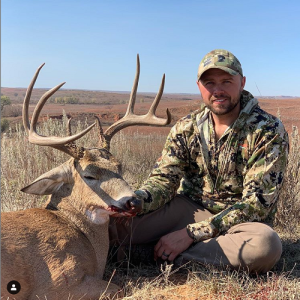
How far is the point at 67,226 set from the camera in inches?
141

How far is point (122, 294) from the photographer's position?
11.4ft

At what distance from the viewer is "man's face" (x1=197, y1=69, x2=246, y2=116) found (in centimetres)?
412

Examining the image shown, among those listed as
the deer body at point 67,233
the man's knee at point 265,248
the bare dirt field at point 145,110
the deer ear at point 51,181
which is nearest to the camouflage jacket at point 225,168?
the man's knee at point 265,248

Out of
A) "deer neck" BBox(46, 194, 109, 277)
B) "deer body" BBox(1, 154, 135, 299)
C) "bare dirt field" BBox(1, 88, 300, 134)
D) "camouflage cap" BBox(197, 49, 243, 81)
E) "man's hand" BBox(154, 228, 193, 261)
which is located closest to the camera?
"deer body" BBox(1, 154, 135, 299)

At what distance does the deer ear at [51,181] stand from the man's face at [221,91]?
A: 5.10 ft

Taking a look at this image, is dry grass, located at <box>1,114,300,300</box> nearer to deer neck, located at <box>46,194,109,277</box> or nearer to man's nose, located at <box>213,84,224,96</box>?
deer neck, located at <box>46,194,109,277</box>

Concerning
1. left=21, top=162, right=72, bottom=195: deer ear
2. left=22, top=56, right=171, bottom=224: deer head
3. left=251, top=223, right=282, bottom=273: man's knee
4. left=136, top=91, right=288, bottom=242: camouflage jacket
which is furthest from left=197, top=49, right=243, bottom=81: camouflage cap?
left=21, top=162, right=72, bottom=195: deer ear

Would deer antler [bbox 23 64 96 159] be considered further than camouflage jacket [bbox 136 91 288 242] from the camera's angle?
No

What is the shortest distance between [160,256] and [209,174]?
0.94 metres

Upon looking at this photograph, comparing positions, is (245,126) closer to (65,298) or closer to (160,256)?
(160,256)

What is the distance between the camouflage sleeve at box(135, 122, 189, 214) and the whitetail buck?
501 mm

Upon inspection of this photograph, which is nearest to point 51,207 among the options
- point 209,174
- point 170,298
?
point 170,298

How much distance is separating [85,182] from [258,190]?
1.56 m

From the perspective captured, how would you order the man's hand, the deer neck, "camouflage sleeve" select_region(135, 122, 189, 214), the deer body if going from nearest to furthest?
the deer body → the deer neck → the man's hand → "camouflage sleeve" select_region(135, 122, 189, 214)
